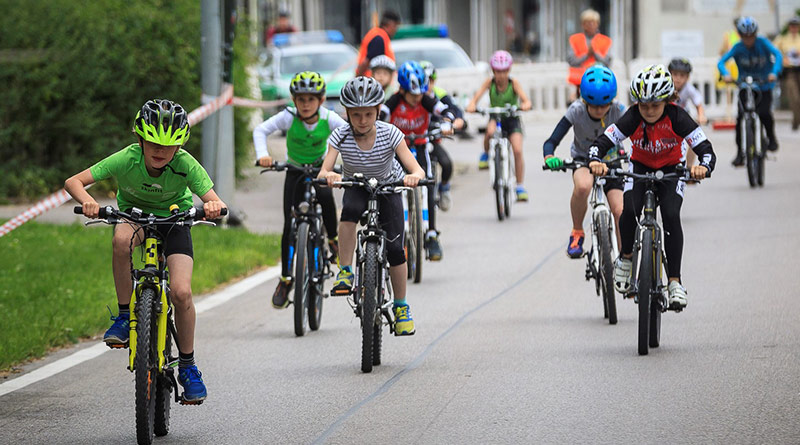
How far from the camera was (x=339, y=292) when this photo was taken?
8.92 m

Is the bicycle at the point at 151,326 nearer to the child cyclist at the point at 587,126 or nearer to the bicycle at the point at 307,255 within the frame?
the bicycle at the point at 307,255

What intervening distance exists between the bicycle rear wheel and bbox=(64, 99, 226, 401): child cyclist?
4.64 ft

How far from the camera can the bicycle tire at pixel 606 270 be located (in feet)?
32.3

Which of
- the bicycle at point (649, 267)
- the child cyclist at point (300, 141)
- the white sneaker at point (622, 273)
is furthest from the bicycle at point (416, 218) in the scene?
the bicycle at point (649, 267)

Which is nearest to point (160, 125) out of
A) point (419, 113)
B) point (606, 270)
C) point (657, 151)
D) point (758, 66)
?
point (657, 151)

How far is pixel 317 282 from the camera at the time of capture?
1000 centimetres

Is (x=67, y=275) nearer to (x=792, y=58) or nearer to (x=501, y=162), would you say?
(x=501, y=162)

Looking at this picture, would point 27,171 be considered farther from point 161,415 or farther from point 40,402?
point 161,415

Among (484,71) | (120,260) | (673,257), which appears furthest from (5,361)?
(484,71)

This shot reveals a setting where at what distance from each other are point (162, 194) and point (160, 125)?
52 cm

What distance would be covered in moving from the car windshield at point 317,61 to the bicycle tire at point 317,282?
20.2 m

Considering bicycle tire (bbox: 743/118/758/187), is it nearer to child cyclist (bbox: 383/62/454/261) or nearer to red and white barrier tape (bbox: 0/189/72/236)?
child cyclist (bbox: 383/62/454/261)

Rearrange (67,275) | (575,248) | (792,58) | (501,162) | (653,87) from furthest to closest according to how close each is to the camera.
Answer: (792,58)
(501,162)
(67,275)
(575,248)
(653,87)

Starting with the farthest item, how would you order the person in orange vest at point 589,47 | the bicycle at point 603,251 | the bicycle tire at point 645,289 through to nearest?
1. the person in orange vest at point 589,47
2. the bicycle at point 603,251
3. the bicycle tire at point 645,289
